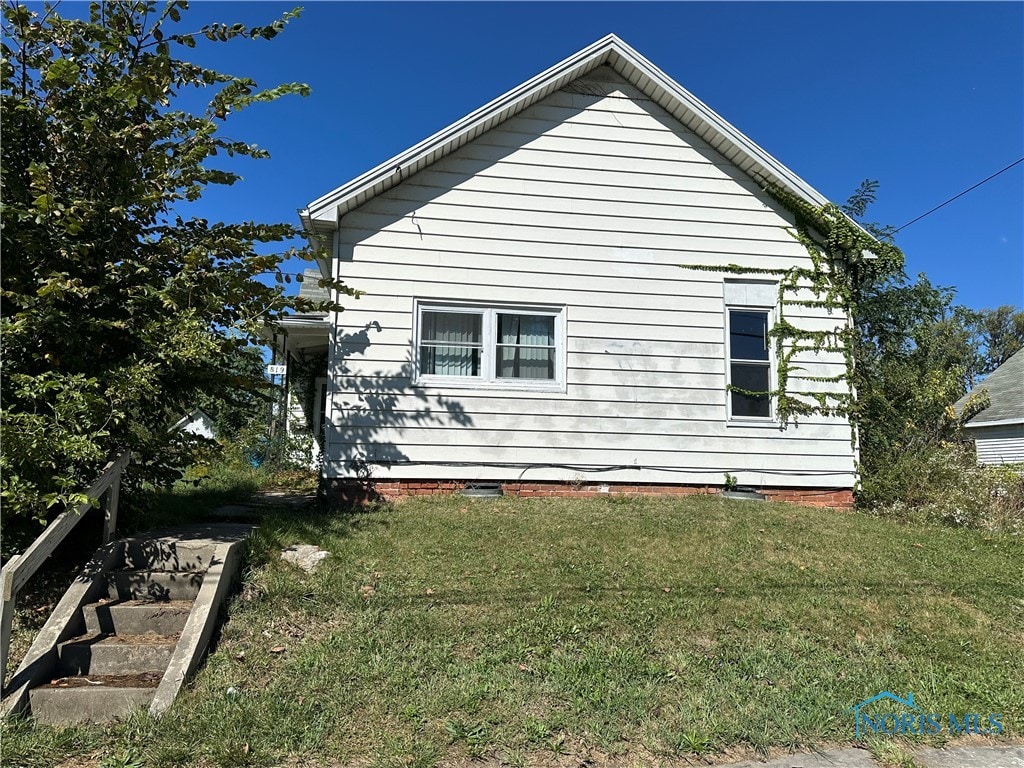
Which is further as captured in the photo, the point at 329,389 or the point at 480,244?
the point at 480,244

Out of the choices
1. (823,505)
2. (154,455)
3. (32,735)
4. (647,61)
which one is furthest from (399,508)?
(647,61)

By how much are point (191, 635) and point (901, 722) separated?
4.62 meters

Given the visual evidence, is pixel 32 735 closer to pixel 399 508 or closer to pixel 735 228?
pixel 399 508

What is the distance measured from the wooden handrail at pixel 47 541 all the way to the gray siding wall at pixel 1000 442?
24360 millimetres

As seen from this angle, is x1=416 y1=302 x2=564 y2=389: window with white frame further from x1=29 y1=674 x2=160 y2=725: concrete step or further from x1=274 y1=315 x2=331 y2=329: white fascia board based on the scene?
x1=29 y1=674 x2=160 y2=725: concrete step

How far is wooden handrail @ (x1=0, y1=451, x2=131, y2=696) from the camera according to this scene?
393cm

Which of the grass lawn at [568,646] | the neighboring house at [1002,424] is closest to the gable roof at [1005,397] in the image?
the neighboring house at [1002,424]

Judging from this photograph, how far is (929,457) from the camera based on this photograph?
964 centimetres

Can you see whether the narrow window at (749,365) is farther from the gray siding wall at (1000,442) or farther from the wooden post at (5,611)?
the gray siding wall at (1000,442)

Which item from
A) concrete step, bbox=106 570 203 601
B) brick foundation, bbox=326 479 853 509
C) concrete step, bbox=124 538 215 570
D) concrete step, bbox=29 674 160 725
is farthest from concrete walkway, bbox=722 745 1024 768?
brick foundation, bbox=326 479 853 509

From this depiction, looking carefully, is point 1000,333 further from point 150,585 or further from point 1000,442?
point 150,585

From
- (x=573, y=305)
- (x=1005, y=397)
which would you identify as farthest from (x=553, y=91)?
(x=1005, y=397)

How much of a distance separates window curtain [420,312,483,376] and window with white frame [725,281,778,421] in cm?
373

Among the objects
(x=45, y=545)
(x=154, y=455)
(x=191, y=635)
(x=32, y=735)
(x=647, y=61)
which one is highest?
(x=647, y=61)
